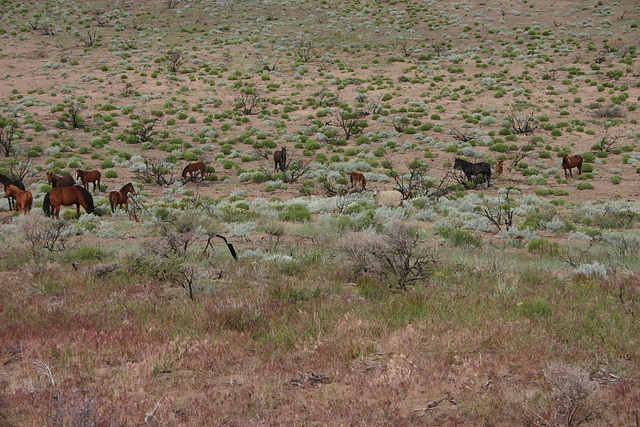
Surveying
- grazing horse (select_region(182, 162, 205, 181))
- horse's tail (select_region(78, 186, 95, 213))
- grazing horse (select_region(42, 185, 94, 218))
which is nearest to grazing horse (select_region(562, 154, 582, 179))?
grazing horse (select_region(182, 162, 205, 181))

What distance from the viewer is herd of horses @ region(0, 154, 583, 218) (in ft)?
46.5

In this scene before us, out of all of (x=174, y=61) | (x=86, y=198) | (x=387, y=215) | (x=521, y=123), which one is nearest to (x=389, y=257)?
(x=387, y=215)

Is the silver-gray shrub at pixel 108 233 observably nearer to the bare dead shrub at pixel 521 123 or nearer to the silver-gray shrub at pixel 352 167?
the silver-gray shrub at pixel 352 167

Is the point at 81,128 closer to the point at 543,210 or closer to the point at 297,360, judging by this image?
the point at 543,210

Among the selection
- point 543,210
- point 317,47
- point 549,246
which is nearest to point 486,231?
point 549,246

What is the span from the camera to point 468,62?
149 feet

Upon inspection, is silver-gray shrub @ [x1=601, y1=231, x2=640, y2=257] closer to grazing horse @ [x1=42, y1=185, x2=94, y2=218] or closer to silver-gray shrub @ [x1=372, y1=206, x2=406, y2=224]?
silver-gray shrub @ [x1=372, y1=206, x2=406, y2=224]

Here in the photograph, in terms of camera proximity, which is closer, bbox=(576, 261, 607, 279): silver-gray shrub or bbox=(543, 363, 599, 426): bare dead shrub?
bbox=(543, 363, 599, 426): bare dead shrub

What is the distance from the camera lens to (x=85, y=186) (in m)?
21.4

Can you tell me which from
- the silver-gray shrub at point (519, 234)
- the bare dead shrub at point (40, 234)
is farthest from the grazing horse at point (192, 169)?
the silver-gray shrub at point (519, 234)

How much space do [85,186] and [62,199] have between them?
7893 mm

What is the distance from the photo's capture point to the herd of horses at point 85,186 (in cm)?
1418

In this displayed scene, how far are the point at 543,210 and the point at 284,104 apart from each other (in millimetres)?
26021

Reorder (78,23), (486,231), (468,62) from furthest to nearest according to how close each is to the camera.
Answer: (78,23) → (468,62) → (486,231)
